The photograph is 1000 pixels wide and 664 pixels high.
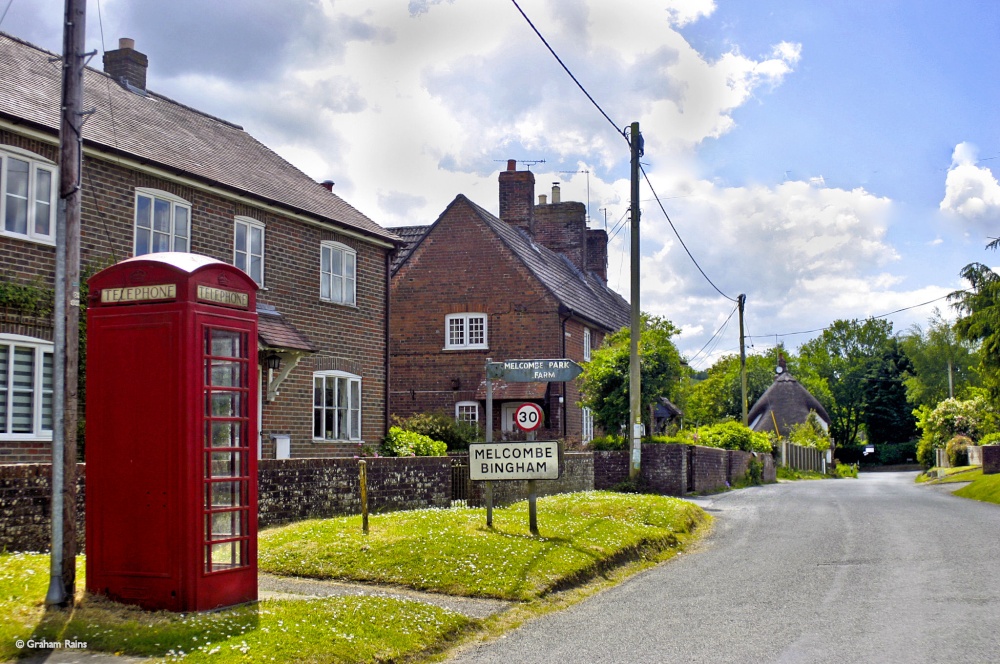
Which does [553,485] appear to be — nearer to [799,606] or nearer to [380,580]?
[380,580]

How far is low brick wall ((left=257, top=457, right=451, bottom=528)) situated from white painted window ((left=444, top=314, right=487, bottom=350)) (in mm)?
17036

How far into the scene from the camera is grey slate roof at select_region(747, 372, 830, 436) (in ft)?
266

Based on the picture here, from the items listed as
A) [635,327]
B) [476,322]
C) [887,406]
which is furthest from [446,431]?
[887,406]

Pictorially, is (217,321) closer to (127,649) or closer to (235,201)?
(127,649)

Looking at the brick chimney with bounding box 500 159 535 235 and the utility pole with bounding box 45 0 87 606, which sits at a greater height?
the brick chimney with bounding box 500 159 535 235

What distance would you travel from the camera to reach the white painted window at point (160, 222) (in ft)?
59.9

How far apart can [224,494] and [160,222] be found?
36.8 feet

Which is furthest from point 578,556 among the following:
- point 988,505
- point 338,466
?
point 988,505

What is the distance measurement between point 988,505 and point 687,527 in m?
10.8

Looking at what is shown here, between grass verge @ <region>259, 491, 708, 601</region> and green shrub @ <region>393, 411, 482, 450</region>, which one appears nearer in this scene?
grass verge @ <region>259, 491, 708, 601</region>

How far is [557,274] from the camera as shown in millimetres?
40250

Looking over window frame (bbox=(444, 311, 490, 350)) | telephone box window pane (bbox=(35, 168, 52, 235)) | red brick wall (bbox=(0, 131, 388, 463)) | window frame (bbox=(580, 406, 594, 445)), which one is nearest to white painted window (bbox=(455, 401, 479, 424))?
window frame (bbox=(444, 311, 490, 350))

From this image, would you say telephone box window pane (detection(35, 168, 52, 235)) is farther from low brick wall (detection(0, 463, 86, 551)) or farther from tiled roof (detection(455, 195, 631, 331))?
tiled roof (detection(455, 195, 631, 331))

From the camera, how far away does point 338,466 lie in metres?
16.4
